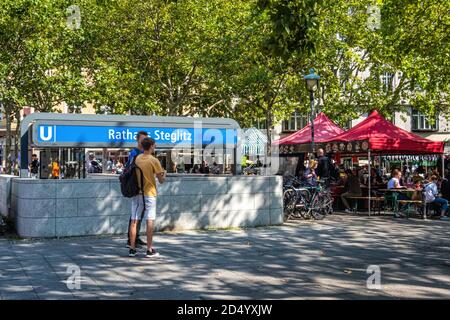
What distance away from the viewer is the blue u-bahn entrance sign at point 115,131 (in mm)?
11859

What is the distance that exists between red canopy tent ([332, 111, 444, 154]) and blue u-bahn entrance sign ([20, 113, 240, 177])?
4595 millimetres

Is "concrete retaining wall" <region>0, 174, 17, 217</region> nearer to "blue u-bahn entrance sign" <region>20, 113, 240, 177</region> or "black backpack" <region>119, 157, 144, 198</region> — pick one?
"blue u-bahn entrance sign" <region>20, 113, 240, 177</region>

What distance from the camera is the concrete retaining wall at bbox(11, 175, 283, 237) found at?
10125 millimetres

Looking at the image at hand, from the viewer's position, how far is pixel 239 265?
7824 mm

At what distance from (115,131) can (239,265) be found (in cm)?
600

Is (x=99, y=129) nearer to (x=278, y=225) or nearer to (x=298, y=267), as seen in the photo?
(x=278, y=225)

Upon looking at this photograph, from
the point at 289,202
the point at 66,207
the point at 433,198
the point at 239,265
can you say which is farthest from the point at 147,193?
the point at 433,198

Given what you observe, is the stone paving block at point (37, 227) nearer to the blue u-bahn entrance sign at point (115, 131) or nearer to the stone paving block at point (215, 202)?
the blue u-bahn entrance sign at point (115, 131)

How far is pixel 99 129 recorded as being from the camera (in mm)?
12547

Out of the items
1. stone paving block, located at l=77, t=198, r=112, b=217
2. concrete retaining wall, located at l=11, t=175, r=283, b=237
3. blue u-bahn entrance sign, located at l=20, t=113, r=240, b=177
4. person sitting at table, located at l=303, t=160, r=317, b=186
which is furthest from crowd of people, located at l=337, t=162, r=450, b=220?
stone paving block, located at l=77, t=198, r=112, b=217

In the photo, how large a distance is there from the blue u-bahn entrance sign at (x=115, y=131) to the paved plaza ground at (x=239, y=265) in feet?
8.54

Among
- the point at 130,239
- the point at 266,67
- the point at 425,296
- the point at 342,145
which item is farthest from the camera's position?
the point at 266,67
